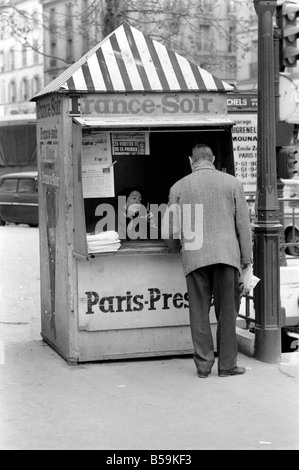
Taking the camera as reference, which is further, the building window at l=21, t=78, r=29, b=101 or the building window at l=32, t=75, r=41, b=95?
the building window at l=21, t=78, r=29, b=101

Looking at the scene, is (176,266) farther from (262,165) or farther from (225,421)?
(225,421)

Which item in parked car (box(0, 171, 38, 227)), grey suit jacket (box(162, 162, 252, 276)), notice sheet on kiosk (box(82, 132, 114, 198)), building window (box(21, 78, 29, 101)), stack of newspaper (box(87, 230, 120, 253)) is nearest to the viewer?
grey suit jacket (box(162, 162, 252, 276))

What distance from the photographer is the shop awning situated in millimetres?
7242

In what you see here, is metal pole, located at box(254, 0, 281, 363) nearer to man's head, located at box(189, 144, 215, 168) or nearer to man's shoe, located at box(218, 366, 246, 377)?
man's shoe, located at box(218, 366, 246, 377)

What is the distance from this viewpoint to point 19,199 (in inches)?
1003

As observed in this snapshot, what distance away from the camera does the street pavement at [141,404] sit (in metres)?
5.43

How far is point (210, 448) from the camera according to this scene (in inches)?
208

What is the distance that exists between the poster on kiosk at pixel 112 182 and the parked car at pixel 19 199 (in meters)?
17.1

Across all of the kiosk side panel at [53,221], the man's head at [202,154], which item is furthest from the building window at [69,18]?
the man's head at [202,154]

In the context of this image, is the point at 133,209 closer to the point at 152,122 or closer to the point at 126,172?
the point at 126,172

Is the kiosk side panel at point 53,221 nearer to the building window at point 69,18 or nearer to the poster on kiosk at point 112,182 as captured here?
the poster on kiosk at point 112,182

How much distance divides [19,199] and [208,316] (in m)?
18.9

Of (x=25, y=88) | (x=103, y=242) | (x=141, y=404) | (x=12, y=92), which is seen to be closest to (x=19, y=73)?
(x=25, y=88)

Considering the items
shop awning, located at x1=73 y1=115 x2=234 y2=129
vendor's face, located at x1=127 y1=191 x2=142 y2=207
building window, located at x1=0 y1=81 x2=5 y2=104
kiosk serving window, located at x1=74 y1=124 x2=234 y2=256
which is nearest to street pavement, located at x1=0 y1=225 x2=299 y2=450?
kiosk serving window, located at x1=74 y1=124 x2=234 y2=256
